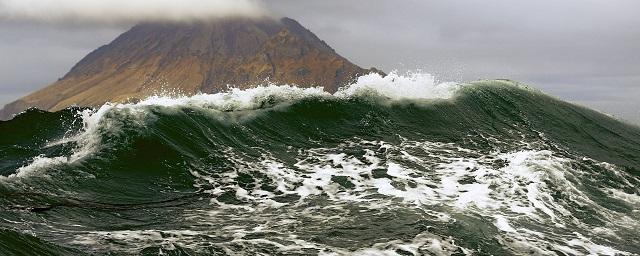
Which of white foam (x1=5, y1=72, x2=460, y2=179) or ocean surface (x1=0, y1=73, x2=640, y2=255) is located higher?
white foam (x1=5, y1=72, x2=460, y2=179)

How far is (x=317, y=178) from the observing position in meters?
16.5

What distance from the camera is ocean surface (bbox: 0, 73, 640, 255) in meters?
11.3

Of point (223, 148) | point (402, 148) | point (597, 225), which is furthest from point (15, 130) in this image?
point (597, 225)

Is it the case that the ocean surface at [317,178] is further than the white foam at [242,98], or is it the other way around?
the white foam at [242,98]

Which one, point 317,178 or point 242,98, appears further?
point 242,98

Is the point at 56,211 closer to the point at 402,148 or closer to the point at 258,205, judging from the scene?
the point at 258,205

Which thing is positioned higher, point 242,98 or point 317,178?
point 242,98

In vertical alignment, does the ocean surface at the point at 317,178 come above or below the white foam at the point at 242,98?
below

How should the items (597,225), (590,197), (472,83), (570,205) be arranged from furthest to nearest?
(472,83) → (590,197) → (570,205) → (597,225)

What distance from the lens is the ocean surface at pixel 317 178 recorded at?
11344 millimetres

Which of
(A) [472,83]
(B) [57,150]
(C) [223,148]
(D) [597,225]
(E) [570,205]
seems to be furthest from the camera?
(A) [472,83]

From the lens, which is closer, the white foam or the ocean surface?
the ocean surface

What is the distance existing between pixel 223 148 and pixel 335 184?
4841 millimetres

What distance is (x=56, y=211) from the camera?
12359 mm
